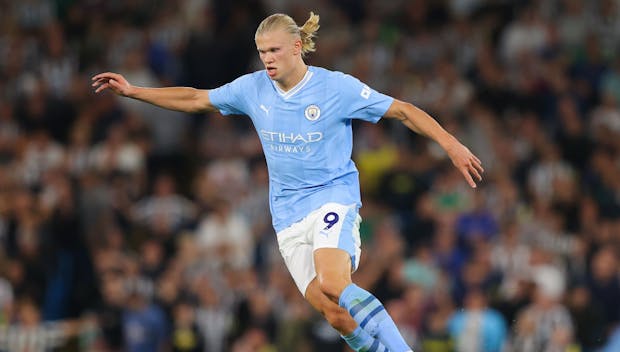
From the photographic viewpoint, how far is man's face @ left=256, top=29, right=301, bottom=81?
8008mm

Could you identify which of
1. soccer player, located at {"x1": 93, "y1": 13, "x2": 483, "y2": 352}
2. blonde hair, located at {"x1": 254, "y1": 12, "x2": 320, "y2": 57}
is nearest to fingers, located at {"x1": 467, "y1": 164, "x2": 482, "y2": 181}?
soccer player, located at {"x1": 93, "y1": 13, "x2": 483, "y2": 352}

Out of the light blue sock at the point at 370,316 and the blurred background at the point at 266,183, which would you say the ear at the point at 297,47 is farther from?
the blurred background at the point at 266,183

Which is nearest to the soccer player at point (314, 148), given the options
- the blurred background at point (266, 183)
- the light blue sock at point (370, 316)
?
the light blue sock at point (370, 316)

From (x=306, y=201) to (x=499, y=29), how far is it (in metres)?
9.29

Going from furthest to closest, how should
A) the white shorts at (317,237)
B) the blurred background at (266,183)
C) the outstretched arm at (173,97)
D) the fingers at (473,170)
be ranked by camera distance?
the blurred background at (266,183) → the outstretched arm at (173,97) → the white shorts at (317,237) → the fingers at (473,170)

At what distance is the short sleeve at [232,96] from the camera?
8.48 m

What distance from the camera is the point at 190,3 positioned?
1881 centimetres

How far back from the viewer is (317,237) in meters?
8.15

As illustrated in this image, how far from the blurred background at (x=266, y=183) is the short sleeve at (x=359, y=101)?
5048 millimetres

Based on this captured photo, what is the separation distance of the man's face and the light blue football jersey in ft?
0.72

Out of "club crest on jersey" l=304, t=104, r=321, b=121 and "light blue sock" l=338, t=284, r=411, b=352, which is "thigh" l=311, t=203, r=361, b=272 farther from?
"club crest on jersey" l=304, t=104, r=321, b=121

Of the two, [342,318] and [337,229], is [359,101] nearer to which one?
[337,229]

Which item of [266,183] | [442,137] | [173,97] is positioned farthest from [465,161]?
[266,183]

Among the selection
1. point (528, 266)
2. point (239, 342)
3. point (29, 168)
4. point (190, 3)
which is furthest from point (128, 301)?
point (190, 3)
